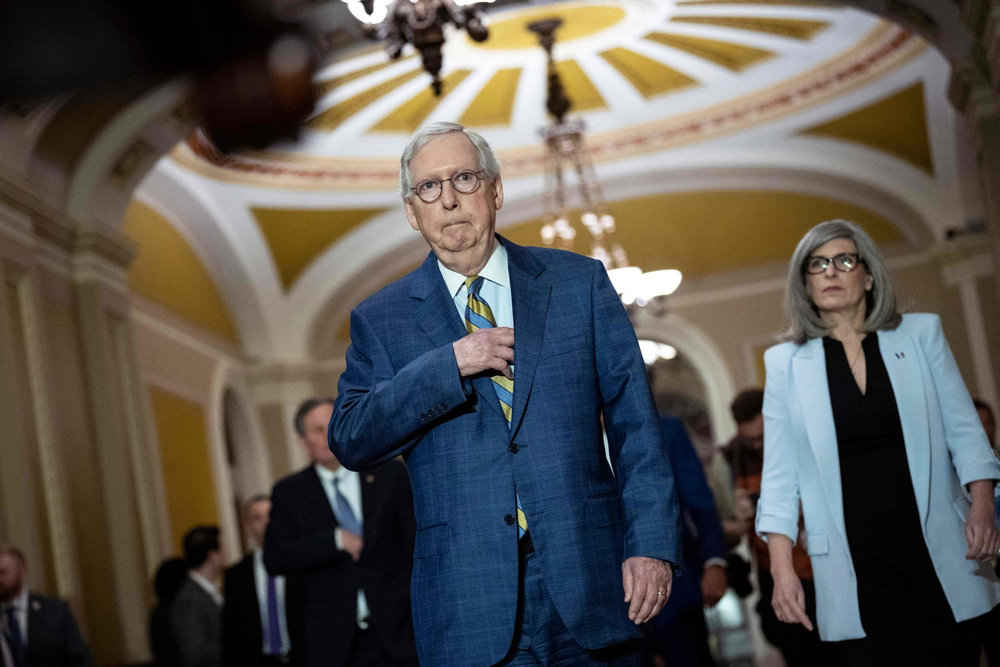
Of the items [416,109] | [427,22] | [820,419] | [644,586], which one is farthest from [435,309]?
[416,109]

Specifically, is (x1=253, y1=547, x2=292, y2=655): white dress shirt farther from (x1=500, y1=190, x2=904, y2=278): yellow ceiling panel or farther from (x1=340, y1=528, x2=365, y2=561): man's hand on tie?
(x1=500, y1=190, x2=904, y2=278): yellow ceiling panel

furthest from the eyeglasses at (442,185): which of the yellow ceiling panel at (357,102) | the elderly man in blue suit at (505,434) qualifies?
the yellow ceiling panel at (357,102)

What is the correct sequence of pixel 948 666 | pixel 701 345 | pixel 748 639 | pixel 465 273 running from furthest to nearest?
pixel 701 345 < pixel 748 639 < pixel 948 666 < pixel 465 273

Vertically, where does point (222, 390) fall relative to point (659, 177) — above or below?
below

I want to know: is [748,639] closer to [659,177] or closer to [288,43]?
[659,177]


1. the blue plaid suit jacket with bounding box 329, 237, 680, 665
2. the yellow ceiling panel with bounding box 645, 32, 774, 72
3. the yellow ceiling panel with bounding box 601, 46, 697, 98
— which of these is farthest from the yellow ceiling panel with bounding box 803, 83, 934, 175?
the blue plaid suit jacket with bounding box 329, 237, 680, 665

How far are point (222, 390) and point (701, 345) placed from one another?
18.3 feet

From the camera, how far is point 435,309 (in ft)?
7.46

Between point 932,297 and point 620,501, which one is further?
point 932,297

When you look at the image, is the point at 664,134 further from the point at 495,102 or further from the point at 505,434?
the point at 505,434

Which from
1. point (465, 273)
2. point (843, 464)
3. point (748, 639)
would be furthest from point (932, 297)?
point (465, 273)

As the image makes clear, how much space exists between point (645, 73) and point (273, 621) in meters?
7.89

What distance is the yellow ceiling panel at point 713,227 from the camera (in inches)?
543

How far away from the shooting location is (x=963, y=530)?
2.80 meters
